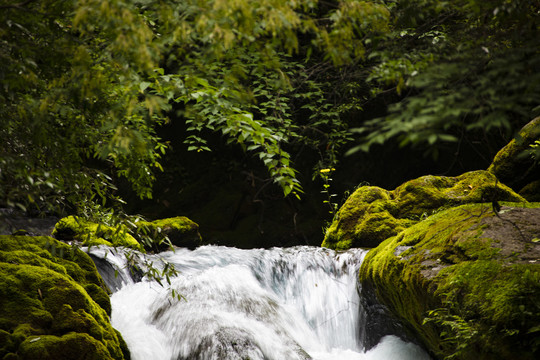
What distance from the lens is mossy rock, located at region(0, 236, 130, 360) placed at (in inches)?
127

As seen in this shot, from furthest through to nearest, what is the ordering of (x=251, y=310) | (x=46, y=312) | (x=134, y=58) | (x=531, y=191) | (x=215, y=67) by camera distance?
(x=531, y=191) < (x=251, y=310) < (x=46, y=312) < (x=215, y=67) < (x=134, y=58)

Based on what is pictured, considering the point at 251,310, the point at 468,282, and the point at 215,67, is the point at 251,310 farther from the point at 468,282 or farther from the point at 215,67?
the point at 215,67

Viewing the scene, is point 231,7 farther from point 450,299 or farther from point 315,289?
point 315,289

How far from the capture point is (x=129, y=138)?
7.36 feet

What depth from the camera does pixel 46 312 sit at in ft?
11.6

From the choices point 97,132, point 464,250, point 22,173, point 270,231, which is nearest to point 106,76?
point 22,173

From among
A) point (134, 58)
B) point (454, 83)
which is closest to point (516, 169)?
point (454, 83)

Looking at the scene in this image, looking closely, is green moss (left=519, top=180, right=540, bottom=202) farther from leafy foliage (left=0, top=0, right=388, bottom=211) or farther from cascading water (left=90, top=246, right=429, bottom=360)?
leafy foliage (left=0, top=0, right=388, bottom=211)

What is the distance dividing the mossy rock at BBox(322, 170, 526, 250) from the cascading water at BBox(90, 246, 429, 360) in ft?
1.62

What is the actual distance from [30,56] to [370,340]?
5125mm

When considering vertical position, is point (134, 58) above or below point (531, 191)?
above

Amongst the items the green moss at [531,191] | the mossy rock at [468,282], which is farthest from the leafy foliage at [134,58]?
the green moss at [531,191]

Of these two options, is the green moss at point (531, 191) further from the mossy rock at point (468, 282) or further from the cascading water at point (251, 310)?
the cascading water at point (251, 310)

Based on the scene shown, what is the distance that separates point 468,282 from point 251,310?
9.10 feet
